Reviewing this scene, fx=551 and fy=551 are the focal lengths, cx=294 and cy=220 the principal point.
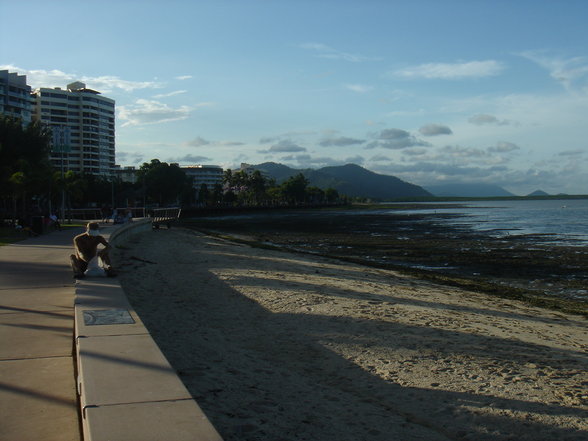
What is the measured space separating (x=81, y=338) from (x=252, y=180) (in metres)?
154

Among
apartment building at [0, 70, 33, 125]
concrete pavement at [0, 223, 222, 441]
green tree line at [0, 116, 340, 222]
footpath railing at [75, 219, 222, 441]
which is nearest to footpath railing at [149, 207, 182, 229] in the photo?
green tree line at [0, 116, 340, 222]

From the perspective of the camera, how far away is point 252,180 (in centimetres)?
15812

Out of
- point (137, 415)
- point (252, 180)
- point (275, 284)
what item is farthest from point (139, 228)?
point (252, 180)

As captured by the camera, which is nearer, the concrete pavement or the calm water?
the concrete pavement

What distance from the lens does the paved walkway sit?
13.8 feet

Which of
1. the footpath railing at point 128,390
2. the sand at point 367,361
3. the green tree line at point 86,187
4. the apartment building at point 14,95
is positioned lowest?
the sand at point 367,361

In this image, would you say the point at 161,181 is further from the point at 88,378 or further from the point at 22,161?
the point at 88,378

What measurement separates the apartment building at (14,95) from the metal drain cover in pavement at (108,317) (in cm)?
10588

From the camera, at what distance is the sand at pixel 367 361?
5312 millimetres

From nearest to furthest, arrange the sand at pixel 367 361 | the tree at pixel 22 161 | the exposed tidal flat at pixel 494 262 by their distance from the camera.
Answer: the sand at pixel 367 361 → the exposed tidal flat at pixel 494 262 → the tree at pixel 22 161

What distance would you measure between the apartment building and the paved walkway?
102 m

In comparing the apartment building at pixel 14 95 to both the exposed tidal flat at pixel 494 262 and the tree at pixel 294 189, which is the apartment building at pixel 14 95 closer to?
the tree at pixel 294 189

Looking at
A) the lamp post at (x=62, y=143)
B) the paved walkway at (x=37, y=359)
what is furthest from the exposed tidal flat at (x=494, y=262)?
the lamp post at (x=62, y=143)

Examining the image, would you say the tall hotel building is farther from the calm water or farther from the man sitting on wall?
the man sitting on wall
